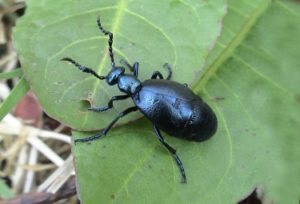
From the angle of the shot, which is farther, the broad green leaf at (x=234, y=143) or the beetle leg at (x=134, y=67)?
the beetle leg at (x=134, y=67)

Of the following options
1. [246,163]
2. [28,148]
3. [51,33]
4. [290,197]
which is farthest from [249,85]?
[28,148]

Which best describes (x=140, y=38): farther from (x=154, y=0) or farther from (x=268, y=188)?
(x=268, y=188)

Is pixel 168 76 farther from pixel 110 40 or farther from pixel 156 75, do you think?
pixel 110 40

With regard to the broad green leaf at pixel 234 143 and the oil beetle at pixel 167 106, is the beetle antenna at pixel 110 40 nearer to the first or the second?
the oil beetle at pixel 167 106

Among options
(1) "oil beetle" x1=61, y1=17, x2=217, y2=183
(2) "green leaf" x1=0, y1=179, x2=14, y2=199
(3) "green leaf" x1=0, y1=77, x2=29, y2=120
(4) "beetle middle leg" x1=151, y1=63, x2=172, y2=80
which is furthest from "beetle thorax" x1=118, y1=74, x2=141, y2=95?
(2) "green leaf" x1=0, y1=179, x2=14, y2=199

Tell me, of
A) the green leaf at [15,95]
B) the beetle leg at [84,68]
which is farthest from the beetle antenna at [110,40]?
the green leaf at [15,95]

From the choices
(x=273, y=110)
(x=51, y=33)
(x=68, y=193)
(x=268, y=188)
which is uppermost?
(x=51, y=33)
